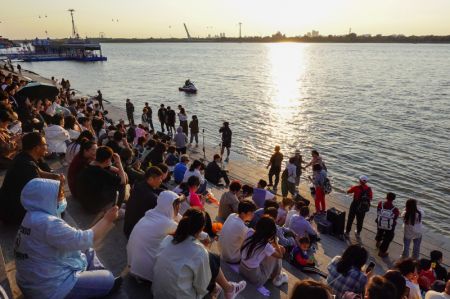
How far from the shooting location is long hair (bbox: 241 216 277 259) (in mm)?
5212

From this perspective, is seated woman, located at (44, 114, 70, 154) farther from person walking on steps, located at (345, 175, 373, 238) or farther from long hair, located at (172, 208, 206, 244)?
person walking on steps, located at (345, 175, 373, 238)

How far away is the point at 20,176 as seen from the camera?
16.9 feet

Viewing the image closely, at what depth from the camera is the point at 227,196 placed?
827 cm

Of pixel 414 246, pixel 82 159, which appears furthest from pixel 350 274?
pixel 414 246

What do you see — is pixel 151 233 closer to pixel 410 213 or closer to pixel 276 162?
pixel 410 213

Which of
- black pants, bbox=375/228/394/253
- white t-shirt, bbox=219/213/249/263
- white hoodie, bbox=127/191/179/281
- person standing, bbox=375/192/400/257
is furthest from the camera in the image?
black pants, bbox=375/228/394/253

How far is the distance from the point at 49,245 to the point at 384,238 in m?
8.83

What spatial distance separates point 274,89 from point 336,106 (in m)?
17.8

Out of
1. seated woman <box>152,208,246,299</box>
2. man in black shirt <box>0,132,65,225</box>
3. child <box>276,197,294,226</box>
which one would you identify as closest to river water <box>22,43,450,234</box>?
child <box>276,197,294,226</box>

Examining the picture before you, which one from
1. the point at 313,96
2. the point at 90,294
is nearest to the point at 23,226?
the point at 90,294

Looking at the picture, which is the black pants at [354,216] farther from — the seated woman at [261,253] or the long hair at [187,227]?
the long hair at [187,227]

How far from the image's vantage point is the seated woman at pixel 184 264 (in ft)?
13.2

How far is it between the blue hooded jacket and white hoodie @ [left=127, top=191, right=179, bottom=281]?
38.8 inches

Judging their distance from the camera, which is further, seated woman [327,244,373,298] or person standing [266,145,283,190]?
person standing [266,145,283,190]
